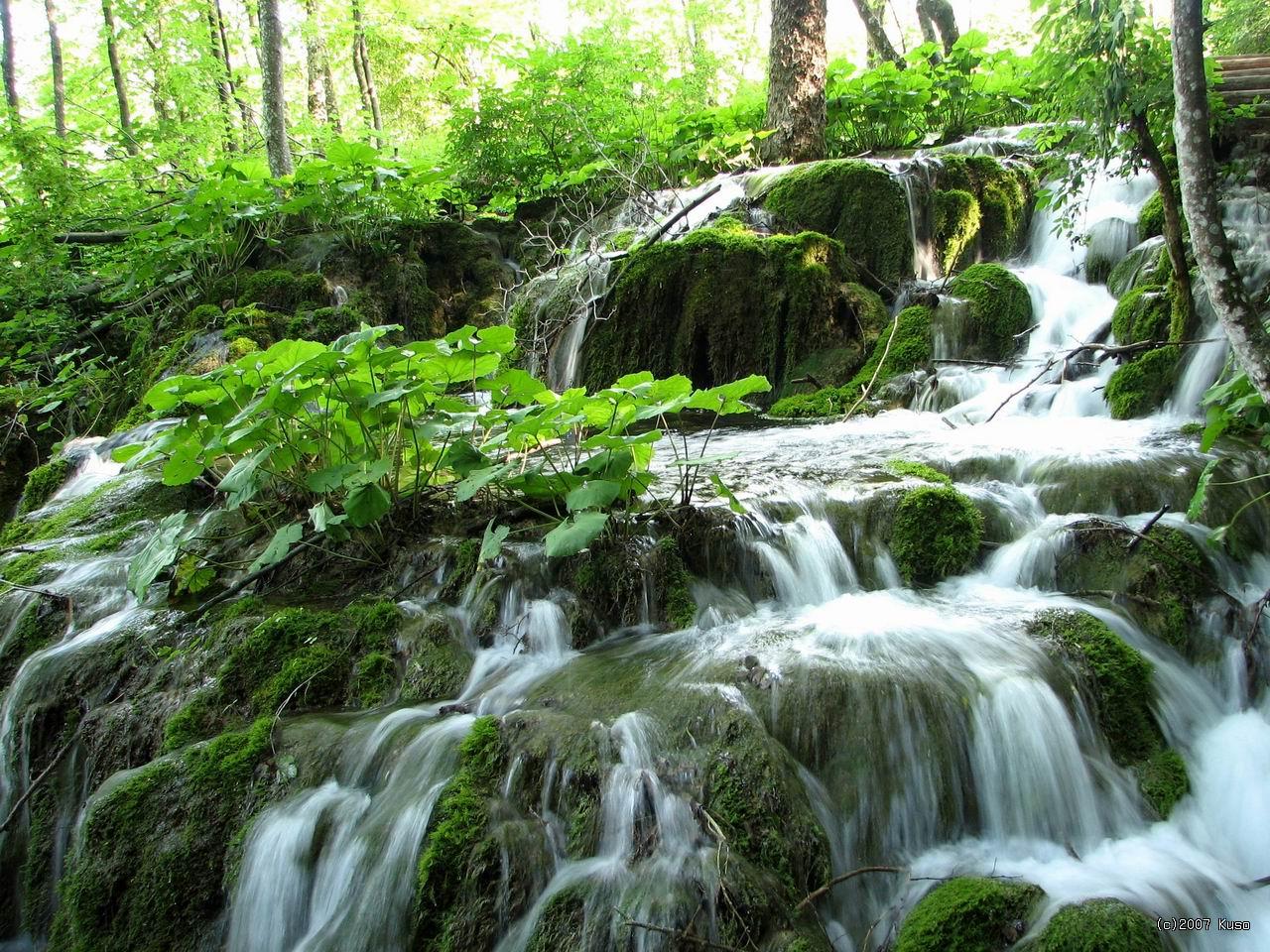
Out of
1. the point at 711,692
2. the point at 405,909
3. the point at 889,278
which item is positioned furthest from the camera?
the point at 889,278

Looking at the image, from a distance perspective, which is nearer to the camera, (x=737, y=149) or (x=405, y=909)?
(x=405, y=909)

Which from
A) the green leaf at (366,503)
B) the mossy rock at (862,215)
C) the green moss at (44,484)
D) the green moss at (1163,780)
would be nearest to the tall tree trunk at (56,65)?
the green moss at (44,484)

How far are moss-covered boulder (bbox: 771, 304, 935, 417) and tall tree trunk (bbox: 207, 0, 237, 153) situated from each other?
11.2m

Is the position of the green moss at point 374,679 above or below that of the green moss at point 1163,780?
above

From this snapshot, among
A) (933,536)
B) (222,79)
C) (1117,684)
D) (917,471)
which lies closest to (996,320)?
(917,471)

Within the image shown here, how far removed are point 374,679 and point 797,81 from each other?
850cm

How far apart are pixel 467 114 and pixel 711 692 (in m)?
9.47

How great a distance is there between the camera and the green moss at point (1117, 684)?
2.81 meters

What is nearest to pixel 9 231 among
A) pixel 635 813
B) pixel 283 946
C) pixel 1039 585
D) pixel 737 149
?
pixel 737 149

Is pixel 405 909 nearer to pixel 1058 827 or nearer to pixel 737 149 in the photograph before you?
pixel 1058 827

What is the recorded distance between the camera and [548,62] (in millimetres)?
9734

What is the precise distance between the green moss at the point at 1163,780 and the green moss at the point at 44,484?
20.8 ft

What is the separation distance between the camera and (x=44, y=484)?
5410 millimetres

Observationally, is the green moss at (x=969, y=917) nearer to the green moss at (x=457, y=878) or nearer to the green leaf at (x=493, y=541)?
the green moss at (x=457, y=878)
